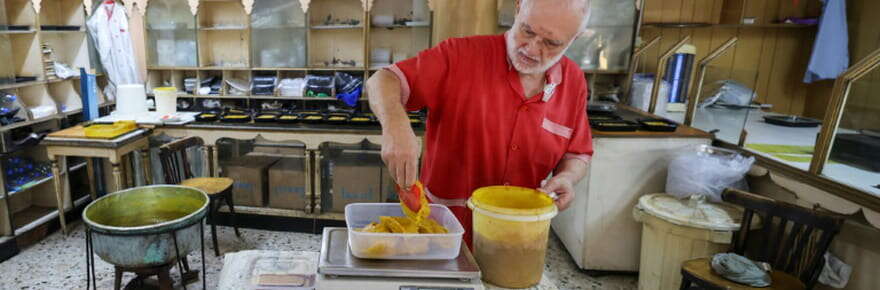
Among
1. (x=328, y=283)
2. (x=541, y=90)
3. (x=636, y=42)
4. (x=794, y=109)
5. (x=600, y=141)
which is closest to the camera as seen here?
(x=328, y=283)

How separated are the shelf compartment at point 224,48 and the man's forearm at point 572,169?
4.15m

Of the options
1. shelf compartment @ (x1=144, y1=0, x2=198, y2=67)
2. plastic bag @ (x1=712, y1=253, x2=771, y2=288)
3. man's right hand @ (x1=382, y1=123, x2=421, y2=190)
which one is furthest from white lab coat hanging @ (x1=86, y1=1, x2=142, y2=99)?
plastic bag @ (x1=712, y1=253, x2=771, y2=288)

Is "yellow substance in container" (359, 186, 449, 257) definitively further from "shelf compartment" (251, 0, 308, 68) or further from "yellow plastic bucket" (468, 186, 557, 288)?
"shelf compartment" (251, 0, 308, 68)

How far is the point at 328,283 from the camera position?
75 cm

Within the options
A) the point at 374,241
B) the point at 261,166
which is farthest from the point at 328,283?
the point at 261,166

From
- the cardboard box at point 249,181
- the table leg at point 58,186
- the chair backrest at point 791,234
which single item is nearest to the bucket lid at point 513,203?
the chair backrest at point 791,234

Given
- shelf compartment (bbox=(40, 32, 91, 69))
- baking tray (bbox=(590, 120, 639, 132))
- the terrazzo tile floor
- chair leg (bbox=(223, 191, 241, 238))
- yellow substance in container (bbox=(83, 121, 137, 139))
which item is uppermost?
shelf compartment (bbox=(40, 32, 91, 69))

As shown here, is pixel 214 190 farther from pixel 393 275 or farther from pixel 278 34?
pixel 393 275

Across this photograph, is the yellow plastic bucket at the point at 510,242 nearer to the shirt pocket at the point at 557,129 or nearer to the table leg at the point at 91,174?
the shirt pocket at the point at 557,129

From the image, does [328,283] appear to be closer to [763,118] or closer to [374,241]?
[374,241]

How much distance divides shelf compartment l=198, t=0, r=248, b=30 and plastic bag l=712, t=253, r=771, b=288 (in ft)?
15.0

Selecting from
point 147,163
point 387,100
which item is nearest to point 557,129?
point 387,100

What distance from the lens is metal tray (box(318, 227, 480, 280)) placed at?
2.50 feet

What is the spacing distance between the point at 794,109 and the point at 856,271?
3.37m
